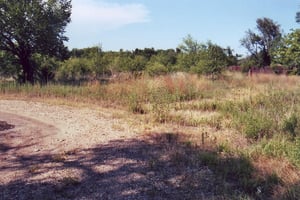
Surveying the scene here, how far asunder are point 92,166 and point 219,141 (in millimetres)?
1971

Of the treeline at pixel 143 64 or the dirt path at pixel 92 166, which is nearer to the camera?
the dirt path at pixel 92 166

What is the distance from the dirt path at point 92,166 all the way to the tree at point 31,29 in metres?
10.6

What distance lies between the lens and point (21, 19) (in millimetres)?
15703

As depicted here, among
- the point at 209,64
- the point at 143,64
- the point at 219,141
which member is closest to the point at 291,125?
the point at 219,141

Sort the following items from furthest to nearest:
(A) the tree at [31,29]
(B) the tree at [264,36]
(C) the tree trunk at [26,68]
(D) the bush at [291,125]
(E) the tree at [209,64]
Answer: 1. (B) the tree at [264,36]
2. (E) the tree at [209,64]
3. (C) the tree trunk at [26,68]
4. (A) the tree at [31,29]
5. (D) the bush at [291,125]

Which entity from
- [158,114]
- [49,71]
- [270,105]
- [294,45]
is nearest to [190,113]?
[158,114]

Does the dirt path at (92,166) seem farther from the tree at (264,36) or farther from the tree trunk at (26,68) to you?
the tree at (264,36)

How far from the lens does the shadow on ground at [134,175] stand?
3.46 metres

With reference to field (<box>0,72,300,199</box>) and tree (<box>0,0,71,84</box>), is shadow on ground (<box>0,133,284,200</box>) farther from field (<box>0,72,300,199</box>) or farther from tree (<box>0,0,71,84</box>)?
tree (<box>0,0,71,84</box>)

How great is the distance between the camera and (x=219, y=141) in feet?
16.6

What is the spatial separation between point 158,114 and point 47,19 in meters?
11.6

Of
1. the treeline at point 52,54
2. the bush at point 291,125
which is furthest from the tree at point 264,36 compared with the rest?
the bush at point 291,125

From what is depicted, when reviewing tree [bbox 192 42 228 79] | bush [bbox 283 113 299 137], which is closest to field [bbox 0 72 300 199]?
bush [bbox 283 113 299 137]

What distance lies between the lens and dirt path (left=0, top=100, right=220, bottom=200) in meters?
3.51
